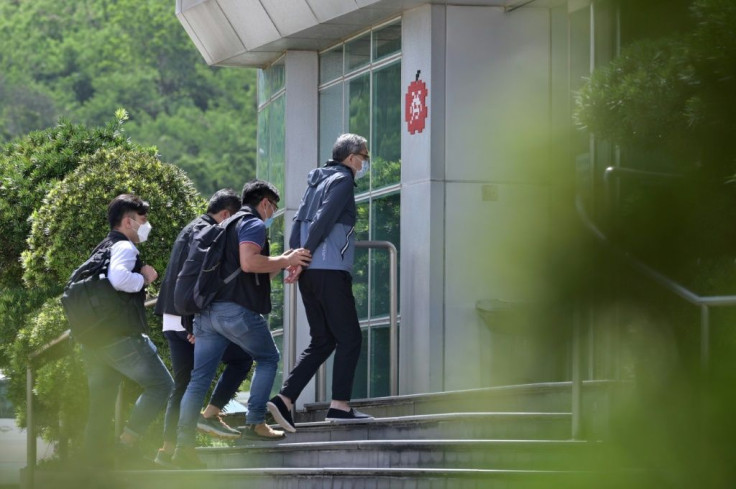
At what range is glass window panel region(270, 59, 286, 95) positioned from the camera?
13.6 meters

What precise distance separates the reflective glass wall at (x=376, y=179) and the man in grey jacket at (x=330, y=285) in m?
2.98

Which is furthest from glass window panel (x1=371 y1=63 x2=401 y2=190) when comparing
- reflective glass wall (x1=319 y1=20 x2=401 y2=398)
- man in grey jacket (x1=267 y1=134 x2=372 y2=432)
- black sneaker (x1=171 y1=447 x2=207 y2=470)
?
black sneaker (x1=171 y1=447 x2=207 y2=470)

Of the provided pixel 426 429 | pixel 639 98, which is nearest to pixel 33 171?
pixel 426 429

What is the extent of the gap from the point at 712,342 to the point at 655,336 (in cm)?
29

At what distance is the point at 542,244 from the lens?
6.35ft

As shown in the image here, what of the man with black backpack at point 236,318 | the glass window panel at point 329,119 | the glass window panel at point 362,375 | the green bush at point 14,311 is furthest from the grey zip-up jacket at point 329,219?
the glass window panel at point 329,119

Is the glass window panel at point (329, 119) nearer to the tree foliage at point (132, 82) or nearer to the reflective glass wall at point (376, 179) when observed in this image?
the reflective glass wall at point (376, 179)

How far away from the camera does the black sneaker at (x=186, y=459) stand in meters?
7.35

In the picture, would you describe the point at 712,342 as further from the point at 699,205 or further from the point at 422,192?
the point at 422,192

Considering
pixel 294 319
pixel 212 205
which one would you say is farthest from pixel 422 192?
pixel 212 205

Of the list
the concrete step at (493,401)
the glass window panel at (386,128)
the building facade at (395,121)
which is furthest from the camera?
the glass window panel at (386,128)

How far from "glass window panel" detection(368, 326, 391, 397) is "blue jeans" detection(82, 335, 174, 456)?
150 inches

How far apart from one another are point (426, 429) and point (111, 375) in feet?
5.66

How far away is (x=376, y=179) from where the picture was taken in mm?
11516
